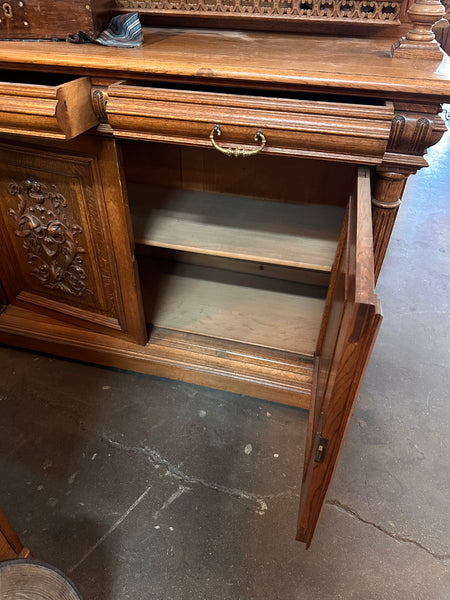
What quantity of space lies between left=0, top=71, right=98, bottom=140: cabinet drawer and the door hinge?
78 centimetres

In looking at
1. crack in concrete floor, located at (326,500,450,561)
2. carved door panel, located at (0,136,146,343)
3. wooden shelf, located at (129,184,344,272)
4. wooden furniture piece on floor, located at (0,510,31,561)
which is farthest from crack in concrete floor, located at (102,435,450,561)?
wooden shelf, located at (129,184,344,272)

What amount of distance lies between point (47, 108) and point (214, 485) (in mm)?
1026

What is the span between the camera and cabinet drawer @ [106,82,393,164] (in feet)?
2.71

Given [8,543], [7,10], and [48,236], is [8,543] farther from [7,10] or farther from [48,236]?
[7,10]

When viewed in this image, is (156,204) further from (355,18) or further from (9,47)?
(355,18)

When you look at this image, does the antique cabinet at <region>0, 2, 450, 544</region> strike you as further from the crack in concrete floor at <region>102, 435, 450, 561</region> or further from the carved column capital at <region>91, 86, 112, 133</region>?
the crack in concrete floor at <region>102, 435, 450, 561</region>

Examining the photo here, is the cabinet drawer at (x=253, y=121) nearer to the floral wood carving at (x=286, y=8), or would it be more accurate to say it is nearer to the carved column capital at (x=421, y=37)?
the carved column capital at (x=421, y=37)

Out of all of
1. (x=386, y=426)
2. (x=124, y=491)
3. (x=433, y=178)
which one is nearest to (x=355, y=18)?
(x=386, y=426)

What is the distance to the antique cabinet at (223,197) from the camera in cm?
83

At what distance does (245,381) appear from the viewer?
4.51 feet

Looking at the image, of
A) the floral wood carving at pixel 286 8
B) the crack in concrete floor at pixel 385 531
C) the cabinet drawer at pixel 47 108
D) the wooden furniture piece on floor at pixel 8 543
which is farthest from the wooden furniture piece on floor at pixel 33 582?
the floral wood carving at pixel 286 8

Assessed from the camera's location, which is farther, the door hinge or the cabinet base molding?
Result: the cabinet base molding

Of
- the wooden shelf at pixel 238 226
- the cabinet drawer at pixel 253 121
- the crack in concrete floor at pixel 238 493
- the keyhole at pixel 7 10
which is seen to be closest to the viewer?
the cabinet drawer at pixel 253 121

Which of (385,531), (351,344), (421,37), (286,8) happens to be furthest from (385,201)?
(385,531)
